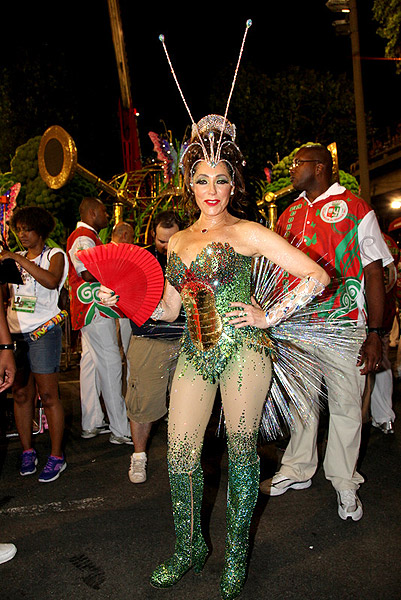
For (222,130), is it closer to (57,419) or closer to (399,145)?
(57,419)

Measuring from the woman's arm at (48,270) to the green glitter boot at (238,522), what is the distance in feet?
6.57

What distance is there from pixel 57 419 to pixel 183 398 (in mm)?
1751

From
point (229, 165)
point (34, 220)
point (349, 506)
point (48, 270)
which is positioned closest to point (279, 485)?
point (349, 506)

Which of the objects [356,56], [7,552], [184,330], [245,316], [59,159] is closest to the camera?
[245,316]

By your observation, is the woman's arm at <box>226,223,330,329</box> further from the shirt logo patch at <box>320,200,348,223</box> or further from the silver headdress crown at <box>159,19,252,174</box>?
the shirt logo patch at <box>320,200,348,223</box>

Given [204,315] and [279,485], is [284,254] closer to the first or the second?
[204,315]

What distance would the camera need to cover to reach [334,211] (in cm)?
296

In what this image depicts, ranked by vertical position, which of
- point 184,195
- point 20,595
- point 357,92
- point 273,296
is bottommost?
point 20,595

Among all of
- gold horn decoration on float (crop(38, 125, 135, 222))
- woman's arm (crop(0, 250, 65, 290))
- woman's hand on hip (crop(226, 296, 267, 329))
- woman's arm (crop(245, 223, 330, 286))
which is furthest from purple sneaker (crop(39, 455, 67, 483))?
gold horn decoration on float (crop(38, 125, 135, 222))

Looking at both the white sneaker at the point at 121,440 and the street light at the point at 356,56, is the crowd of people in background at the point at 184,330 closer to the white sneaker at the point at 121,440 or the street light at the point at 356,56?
the white sneaker at the point at 121,440

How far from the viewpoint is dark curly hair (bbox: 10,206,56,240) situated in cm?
360

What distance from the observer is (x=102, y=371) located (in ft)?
13.9

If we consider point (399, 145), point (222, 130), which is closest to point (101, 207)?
point (222, 130)

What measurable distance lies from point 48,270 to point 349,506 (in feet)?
8.26
